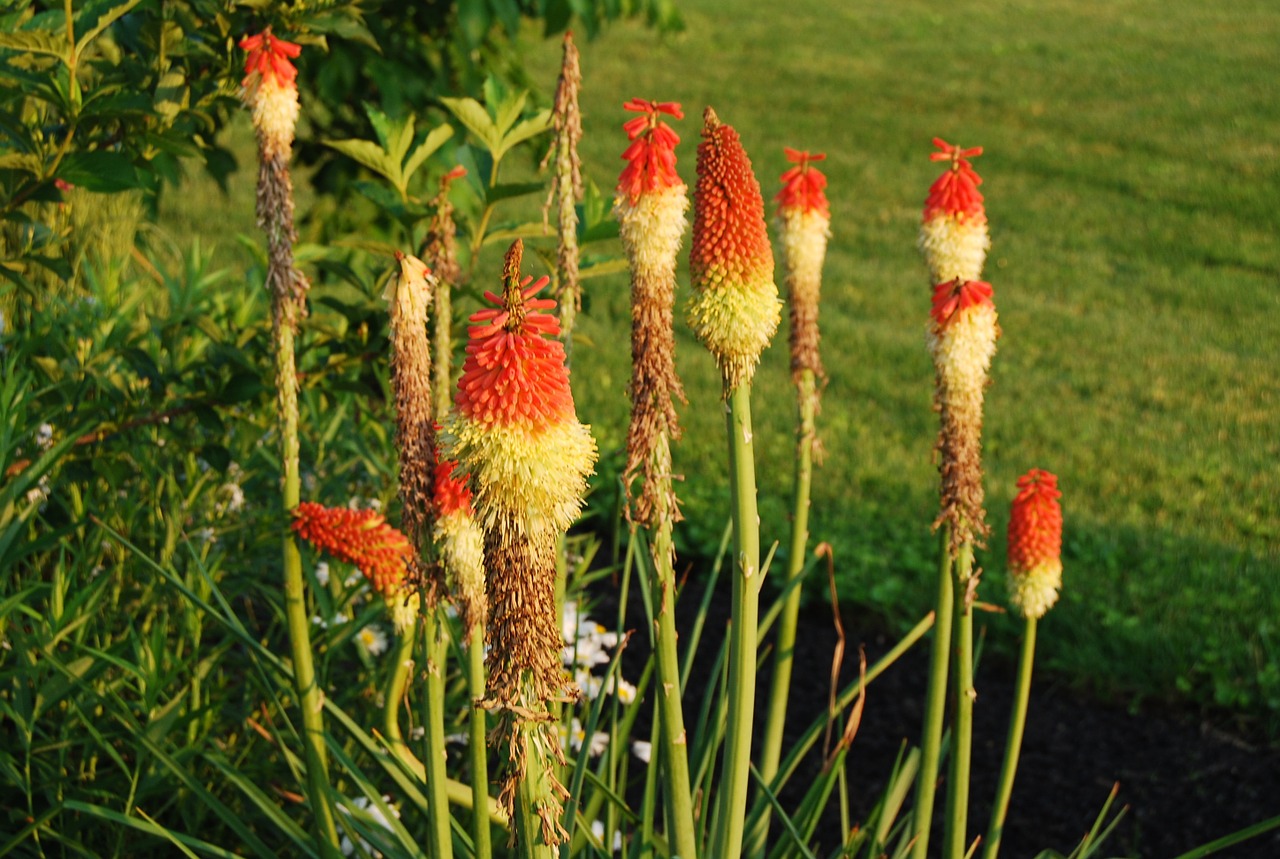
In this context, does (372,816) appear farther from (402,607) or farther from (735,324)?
(735,324)

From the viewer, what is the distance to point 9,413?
276 cm

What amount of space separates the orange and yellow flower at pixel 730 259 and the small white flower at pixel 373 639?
1951mm

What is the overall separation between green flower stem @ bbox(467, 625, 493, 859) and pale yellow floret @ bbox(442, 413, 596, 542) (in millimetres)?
426

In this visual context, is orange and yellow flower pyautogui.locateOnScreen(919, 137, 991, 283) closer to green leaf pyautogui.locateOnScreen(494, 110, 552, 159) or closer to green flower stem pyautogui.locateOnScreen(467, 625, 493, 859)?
green leaf pyautogui.locateOnScreen(494, 110, 552, 159)

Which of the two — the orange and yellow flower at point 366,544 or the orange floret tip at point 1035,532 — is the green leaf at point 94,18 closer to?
the orange and yellow flower at point 366,544

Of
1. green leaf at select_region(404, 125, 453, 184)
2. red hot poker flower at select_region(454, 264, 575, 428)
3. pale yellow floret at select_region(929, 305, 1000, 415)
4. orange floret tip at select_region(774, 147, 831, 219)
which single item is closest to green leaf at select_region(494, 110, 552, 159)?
green leaf at select_region(404, 125, 453, 184)

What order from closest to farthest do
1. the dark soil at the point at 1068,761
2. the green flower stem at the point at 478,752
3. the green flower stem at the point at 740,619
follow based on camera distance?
the green flower stem at the point at 740,619 → the green flower stem at the point at 478,752 → the dark soil at the point at 1068,761

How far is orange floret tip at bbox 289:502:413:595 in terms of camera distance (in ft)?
6.68

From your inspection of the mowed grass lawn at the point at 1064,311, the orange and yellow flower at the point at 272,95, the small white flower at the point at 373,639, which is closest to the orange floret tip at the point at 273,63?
the orange and yellow flower at the point at 272,95

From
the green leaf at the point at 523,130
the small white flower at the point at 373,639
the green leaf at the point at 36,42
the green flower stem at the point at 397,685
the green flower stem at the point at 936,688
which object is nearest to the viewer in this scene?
the green flower stem at the point at 936,688

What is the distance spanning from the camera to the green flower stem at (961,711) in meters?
2.08

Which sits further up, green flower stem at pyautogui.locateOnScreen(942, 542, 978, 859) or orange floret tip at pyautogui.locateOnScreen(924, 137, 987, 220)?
orange floret tip at pyautogui.locateOnScreen(924, 137, 987, 220)

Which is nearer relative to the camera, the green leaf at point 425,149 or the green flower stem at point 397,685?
the green flower stem at point 397,685

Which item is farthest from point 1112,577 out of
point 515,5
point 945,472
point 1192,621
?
point 945,472
